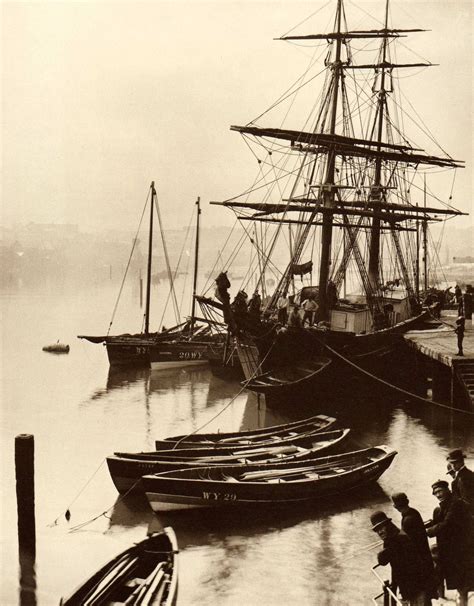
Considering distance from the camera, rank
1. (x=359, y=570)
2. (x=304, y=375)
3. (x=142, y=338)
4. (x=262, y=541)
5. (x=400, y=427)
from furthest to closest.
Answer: (x=142, y=338) < (x=304, y=375) < (x=400, y=427) < (x=262, y=541) < (x=359, y=570)

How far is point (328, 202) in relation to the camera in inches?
1367

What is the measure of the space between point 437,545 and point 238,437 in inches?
478

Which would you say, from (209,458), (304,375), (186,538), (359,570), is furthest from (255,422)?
(359,570)

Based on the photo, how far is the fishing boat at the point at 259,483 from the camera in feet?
53.4

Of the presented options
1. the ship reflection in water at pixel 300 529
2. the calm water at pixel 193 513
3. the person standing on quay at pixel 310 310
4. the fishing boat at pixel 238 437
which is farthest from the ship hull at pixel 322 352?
the fishing boat at pixel 238 437

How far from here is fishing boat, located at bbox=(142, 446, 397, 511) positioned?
16.3m

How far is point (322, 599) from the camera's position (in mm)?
12289

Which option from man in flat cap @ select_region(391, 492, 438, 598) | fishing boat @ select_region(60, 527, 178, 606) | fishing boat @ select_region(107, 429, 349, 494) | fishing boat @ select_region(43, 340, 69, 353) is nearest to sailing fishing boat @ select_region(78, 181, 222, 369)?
fishing boat @ select_region(43, 340, 69, 353)

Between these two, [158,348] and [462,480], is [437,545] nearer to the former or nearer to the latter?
[462,480]

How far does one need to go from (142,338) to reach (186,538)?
30504 mm

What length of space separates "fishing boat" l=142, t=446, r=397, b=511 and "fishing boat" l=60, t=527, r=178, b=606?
3.37m

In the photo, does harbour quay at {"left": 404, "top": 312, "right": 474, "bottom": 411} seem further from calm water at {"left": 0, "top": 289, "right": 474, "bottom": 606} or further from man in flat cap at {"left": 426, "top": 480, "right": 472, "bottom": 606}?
man in flat cap at {"left": 426, "top": 480, "right": 472, "bottom": 606}

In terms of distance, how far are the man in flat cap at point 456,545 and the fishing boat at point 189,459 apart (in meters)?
9.06

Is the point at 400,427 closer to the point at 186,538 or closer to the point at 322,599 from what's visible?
the point at 186,538
